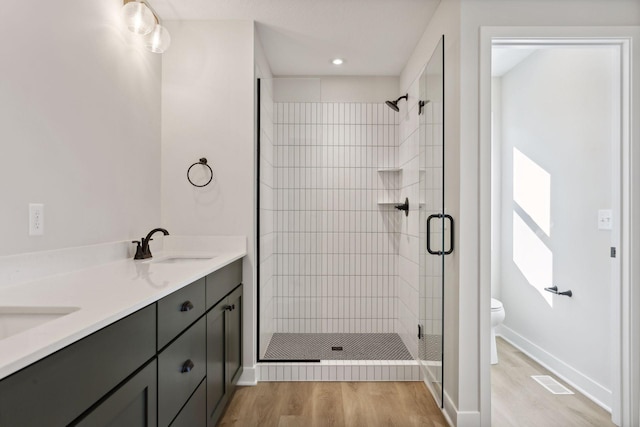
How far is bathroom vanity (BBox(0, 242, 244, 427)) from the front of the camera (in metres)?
0.76

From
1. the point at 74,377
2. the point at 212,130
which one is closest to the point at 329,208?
the point at 212,130

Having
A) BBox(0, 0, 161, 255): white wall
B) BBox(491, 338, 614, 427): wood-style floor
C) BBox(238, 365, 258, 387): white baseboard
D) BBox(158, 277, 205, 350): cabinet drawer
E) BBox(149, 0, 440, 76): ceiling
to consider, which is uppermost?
BBox(149, 0, 440, 76): ceiling

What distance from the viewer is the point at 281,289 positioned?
9.71 feet

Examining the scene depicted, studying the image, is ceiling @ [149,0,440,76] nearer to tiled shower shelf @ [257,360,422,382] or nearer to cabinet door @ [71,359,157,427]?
cabinet door @ [71,359,157,427]

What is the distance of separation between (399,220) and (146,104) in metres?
2.01

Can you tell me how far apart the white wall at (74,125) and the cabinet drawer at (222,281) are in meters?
0.61

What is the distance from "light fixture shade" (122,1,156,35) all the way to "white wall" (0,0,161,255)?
12 centimetres

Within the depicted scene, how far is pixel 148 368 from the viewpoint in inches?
48.5

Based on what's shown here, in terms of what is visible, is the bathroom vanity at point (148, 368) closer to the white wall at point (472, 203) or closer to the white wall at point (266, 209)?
the white wall at point (266, 209)

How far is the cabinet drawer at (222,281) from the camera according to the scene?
1.93 metres

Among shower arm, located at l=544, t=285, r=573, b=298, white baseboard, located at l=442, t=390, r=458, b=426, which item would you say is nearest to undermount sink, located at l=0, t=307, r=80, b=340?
white baseboard, located at l=442, t=390, r=458, b=426

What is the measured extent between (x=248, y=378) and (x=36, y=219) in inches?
68.3

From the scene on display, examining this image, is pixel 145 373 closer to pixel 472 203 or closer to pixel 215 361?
pixel 215 361

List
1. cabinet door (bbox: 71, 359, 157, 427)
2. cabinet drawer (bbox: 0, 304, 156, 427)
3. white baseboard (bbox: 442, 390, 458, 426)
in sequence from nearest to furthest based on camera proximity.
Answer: cabinet drawer (bbox: 0, 304, 156, 427), cabinet door (bbox: 71, 359, 157, 427), white baseboard (bbox: 442, 390, 458, 426)
